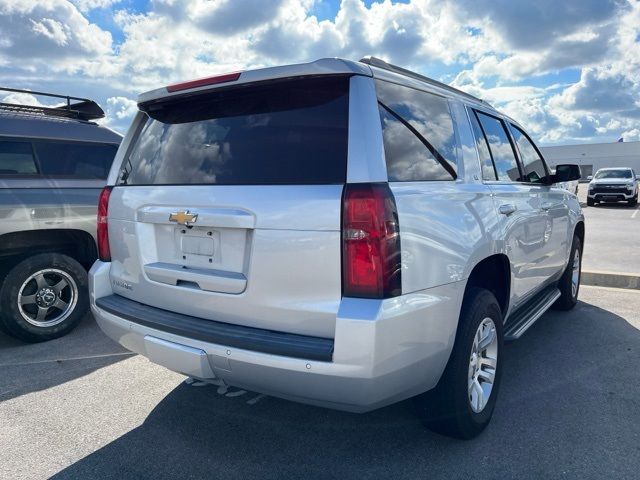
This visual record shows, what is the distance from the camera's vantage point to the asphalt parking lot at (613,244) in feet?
24.9

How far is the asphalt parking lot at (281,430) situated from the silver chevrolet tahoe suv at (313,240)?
256 millimetres

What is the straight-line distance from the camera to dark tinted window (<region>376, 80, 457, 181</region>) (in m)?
2.38

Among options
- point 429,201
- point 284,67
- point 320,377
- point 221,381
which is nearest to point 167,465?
point 221,381

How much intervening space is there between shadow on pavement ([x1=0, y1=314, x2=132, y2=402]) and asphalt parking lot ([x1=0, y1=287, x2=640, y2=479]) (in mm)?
20

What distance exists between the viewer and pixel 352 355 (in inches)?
82.5

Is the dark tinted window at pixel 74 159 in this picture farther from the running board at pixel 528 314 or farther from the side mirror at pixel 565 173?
the side mirror at pixel 565 173

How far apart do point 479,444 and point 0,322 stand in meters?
4.07

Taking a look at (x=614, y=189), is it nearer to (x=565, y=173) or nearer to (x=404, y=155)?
(x=565, y=173)

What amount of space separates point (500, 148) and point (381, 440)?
2.22 metres

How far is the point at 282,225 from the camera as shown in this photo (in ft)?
7.43

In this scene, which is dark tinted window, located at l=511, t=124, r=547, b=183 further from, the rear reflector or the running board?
the rear reflector

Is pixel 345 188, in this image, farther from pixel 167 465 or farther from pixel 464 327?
pixel 167 465

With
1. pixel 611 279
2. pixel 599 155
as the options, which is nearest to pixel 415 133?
pixel 611 279

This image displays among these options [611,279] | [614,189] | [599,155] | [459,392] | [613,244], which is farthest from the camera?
[599,155]
